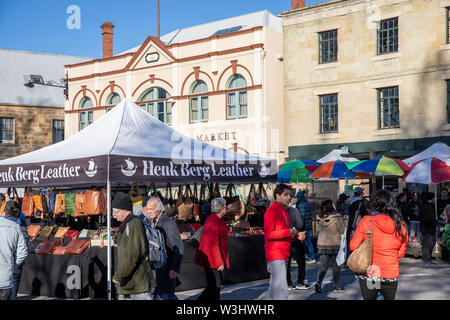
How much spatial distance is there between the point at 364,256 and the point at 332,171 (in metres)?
11.3

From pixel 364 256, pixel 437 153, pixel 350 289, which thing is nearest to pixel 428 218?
pixel 437 153

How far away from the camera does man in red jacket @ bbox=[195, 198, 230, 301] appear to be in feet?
28.9

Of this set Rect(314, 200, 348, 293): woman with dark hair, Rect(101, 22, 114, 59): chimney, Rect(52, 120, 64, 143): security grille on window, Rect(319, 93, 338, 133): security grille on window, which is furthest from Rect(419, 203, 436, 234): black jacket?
Rect(52, 120, 64, 143): security grille on window

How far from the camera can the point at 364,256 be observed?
6777mm

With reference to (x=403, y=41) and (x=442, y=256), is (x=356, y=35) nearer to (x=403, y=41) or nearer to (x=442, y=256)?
(x=403, y=41)

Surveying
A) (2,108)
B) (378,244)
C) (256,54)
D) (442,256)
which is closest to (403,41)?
(256,54)

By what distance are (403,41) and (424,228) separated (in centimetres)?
1250

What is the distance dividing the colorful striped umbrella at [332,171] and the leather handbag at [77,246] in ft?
27.0

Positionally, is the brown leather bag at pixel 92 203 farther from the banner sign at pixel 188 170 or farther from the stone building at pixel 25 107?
the stone building at pixel 25 107

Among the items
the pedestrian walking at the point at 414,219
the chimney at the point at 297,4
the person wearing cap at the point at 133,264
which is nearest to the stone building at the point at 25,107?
the chimney at the point at 297,4

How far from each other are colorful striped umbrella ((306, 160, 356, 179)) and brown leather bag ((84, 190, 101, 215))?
7608 mm

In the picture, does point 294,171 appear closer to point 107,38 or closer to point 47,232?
point 47,232
